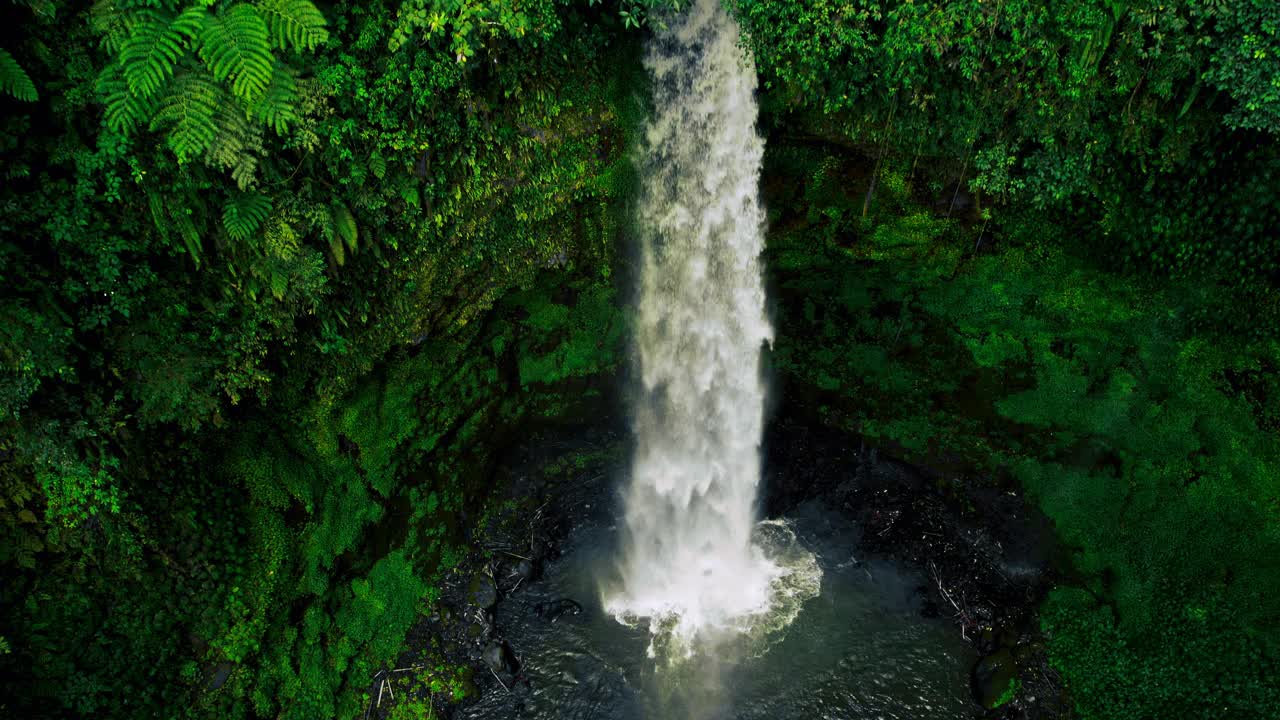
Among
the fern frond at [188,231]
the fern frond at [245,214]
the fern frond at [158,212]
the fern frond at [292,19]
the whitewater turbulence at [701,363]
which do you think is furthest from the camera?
the whitewater turbulence at [701,363]

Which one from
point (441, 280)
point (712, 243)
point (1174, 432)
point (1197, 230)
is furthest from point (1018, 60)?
point (441, 280)

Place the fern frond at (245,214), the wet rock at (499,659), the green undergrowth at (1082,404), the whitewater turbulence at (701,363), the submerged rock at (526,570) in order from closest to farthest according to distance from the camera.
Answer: the fern frond at (245,214) < the green undergrowth at (1082,404) < the wet rock at (499,659) < the whitewater turbulence at (701,363) < the submerged rock at (526,570)

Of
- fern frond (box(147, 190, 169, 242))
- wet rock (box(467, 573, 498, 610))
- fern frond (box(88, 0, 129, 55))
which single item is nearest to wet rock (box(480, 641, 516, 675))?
wet rock (box(467, 573, 498, 610))

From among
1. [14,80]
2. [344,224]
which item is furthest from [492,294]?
[14,80]

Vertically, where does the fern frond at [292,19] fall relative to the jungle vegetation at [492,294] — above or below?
above

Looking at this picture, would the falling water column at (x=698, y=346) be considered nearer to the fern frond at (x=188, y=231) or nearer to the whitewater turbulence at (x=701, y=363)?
the whitewater turbulence at (x=701, y=363)

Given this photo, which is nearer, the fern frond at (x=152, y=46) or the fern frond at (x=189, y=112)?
the fern frond at (x=152, y=46)

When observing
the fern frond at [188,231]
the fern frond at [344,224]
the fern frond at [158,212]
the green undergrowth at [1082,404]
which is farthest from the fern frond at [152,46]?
the green undergrowth at [1082,404]
